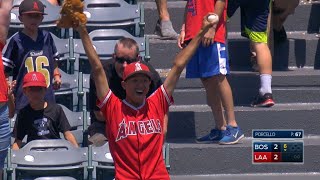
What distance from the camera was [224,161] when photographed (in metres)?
8.59

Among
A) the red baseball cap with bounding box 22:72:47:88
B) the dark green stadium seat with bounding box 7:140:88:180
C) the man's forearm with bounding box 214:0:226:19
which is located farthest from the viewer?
the man's forearm with bounding box 214:0:226:19

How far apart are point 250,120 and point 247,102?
0.38 metres

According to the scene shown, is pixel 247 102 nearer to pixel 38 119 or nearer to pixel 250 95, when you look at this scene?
pixel 250 95

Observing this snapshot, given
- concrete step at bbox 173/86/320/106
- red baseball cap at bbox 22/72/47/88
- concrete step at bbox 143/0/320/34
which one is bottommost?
concrete step at bbox 173/86/320/106

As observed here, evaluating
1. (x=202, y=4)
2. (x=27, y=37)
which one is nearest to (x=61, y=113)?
(x=27, y=37)

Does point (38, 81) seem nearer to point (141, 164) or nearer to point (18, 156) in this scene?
point (18, 156)

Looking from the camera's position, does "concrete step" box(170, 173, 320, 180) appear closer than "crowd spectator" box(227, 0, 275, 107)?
Yes

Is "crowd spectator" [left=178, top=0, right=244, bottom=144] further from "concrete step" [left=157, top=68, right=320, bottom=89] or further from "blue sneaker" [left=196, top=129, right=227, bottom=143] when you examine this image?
"concrete step" [left=157, top=68, right=320, bottom=89]

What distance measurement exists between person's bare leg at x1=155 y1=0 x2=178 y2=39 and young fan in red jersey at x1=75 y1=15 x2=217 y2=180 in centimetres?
372

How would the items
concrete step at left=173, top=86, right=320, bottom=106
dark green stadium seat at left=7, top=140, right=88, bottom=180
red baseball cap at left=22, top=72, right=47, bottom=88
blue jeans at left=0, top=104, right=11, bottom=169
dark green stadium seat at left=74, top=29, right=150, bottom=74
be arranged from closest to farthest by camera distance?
blue jeans at left=0, top=104, right=11, bottom=169 < dark green stadium seat at left=7, top=140, right=88, bottom=180 < red baseball cap at left=22, top=72, right=47, bottom=88 < dark green stadium seat at left=74, top=29, right=150, bottom=74 < concrete step at left=173, top=86, right=320, bottom=106

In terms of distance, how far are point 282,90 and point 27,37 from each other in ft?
7.97

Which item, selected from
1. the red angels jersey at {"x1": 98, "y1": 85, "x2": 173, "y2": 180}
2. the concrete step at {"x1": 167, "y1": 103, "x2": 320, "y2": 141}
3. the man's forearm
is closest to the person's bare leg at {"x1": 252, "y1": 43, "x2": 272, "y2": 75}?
the concrete step at {"x1": 167, "y1": 103, "x2": 320, "y2": 141}

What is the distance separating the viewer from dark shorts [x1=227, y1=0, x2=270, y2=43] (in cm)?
905

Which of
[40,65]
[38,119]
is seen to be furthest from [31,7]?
[38,119]
